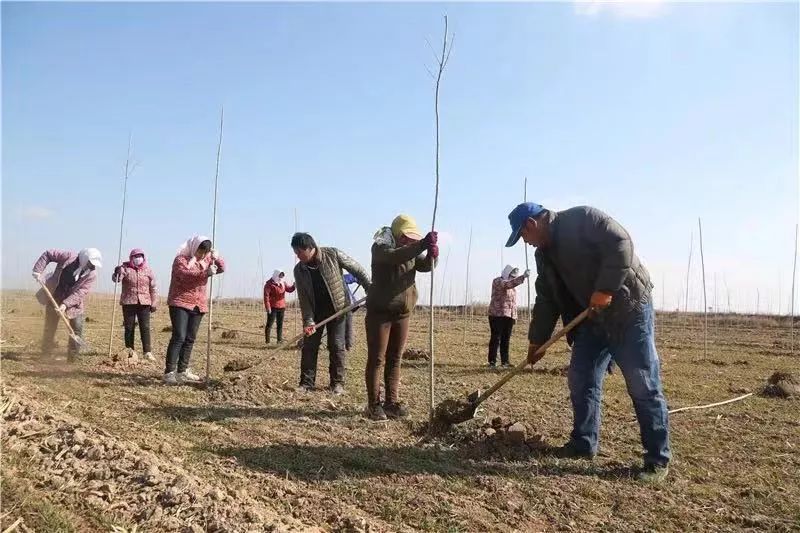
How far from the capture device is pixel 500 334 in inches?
368

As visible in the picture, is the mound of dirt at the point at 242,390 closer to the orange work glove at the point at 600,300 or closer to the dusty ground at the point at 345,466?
the dusty ground at the point at 345,466

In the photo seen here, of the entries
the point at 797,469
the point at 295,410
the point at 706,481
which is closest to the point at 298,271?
the point at 295,410

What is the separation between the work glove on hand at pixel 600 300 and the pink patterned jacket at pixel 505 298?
5594 millimetres

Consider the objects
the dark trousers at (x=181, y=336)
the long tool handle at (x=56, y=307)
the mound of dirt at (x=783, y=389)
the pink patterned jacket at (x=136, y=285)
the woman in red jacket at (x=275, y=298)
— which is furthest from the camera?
the woman in red jacket at (x=275, y=298)

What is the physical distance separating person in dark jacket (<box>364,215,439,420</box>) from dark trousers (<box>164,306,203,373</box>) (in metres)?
2.63

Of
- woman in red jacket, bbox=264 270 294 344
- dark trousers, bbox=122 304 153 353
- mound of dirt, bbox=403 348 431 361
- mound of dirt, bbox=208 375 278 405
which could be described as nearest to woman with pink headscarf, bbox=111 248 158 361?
dark trousers, bbox=122 304 153 353

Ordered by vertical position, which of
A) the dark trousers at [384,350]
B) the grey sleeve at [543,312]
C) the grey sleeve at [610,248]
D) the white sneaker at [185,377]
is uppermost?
the grey sleeve at [610,248]

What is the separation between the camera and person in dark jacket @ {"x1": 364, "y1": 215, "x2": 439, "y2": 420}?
15.6ft

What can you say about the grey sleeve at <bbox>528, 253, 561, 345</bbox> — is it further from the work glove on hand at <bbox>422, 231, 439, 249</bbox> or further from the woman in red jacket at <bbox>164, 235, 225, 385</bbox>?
the woman in red jacket at <bbox>164, 235, 225, 385</bbox>

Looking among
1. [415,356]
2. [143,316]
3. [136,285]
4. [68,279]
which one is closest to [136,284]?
[136,285]

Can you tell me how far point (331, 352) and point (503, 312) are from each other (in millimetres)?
3945

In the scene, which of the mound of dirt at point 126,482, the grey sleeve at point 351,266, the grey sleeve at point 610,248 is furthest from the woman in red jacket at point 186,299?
the grey sleeve at point 610,248

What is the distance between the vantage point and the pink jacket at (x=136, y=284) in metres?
7.98

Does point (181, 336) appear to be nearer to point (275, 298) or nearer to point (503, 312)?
point (503, 312)
